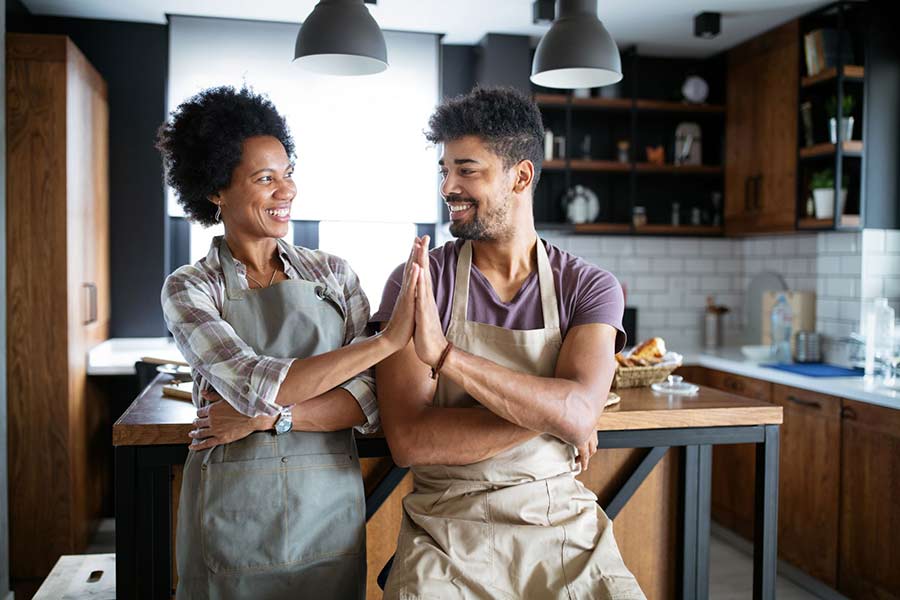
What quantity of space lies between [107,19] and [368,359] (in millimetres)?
3998

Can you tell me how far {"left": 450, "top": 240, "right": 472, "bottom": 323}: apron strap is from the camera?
195 cm

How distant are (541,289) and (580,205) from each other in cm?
322

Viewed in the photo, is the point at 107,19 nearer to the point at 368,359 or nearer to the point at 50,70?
the point at 50,70

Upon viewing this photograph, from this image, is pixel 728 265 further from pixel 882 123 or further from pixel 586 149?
pixel 882 123

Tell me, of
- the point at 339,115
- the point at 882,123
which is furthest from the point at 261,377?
the point at 882,123

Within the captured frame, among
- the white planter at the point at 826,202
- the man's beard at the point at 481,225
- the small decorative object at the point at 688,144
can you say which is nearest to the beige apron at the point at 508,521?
the man's beard at the point at 481,225

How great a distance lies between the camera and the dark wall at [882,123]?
4.14 m

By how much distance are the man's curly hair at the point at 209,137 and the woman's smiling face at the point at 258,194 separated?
0.02 m

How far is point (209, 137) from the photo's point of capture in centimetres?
185

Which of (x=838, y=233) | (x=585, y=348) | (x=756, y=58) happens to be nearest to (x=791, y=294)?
(x=838, y=233)

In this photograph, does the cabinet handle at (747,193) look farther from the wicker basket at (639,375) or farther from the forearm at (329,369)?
the forearm at (329,369)

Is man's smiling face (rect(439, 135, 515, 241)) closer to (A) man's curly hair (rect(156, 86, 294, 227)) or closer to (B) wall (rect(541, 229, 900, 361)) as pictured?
(A) man's curly hair (rect(156, 86, 294, 227))

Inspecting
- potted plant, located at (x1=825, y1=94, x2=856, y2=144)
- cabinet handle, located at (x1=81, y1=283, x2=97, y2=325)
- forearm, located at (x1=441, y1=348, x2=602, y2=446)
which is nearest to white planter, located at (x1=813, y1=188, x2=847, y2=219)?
potted plant, located at (x1=825, y1=94, x2=856, y2=144)

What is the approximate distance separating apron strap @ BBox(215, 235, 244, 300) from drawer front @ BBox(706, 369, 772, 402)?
314cm
